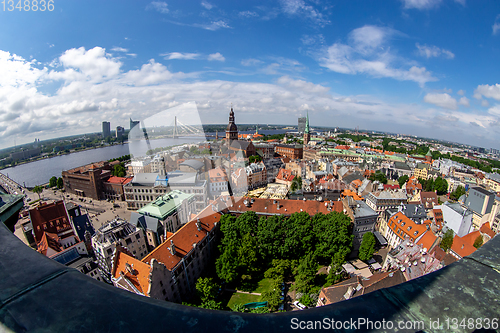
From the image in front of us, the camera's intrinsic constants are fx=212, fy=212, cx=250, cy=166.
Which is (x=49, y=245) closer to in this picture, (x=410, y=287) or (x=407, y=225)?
(x=410, y=287)

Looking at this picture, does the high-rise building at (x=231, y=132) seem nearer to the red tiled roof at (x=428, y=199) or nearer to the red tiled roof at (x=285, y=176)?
the red tiled roof at (x=285, y=176)

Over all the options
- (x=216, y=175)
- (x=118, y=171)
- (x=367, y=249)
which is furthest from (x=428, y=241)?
(x=118, y=171)

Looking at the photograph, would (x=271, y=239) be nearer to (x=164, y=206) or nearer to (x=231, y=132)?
(x=164, y=206)

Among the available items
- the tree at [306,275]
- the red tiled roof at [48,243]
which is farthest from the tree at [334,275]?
the red tiled roof at [48,243]

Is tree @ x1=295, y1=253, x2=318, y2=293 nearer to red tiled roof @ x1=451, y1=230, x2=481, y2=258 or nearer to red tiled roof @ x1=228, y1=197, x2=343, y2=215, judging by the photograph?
red tiled roof @ x1=228, y1=197, x2=343, y2=215

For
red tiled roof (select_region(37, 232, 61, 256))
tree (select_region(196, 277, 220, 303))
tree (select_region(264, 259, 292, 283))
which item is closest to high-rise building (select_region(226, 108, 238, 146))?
red tiled roof (select_region(37, 232, 61, 256))

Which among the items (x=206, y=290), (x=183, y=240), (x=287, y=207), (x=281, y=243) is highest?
(x=287, y=207)

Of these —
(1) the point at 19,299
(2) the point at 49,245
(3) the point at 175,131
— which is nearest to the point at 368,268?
(3) the point at 175,131
